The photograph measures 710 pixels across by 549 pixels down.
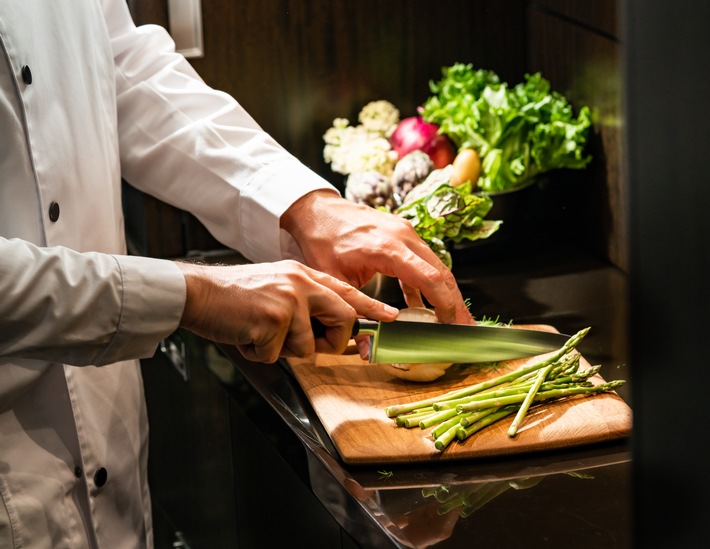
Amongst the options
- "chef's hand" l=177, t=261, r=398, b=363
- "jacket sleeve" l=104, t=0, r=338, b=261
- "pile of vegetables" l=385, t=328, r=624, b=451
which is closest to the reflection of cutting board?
"pile of vegetables" l=385, t=328, r=624, b=451

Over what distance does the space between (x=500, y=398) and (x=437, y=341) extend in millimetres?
104

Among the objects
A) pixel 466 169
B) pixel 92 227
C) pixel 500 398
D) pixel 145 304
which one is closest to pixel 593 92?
pixel 466 169

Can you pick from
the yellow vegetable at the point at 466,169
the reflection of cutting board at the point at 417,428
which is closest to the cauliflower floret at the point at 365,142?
the yellow vegetable at the point at 466,169

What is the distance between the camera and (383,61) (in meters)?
1.86

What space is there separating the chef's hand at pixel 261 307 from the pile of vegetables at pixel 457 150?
1.69 ft

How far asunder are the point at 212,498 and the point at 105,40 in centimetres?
81

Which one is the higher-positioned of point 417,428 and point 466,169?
point 466,169

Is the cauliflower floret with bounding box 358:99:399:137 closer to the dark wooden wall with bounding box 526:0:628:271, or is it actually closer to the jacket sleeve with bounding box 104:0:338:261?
the dark wooden wall with bounding box 526:0:628:271

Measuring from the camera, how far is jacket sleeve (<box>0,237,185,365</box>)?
90 centimetres

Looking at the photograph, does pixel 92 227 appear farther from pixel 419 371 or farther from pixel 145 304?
pixel 419 371

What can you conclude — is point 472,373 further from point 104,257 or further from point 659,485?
point 659,485

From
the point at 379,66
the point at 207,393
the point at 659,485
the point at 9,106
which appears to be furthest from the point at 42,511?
the point at 379,66

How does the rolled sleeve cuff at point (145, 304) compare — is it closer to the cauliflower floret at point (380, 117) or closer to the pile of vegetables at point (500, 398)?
the pile of vegetables at point (500, 398)

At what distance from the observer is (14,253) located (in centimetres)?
90
